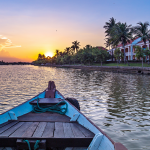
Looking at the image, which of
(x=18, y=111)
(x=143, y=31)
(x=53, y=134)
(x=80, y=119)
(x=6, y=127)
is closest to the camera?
(x=53, y=134)

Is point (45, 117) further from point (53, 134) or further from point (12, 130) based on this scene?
point (53, 134)

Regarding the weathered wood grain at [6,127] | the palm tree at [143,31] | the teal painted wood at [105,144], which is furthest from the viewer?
the palm tree at [143,31]

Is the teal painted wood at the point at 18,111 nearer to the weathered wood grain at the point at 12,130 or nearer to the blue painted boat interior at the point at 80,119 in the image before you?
the blue painted boat interior at the point at 80,119

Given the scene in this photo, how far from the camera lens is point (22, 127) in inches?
159

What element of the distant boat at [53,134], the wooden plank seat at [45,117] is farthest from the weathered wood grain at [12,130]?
the wooden plank seat at [45,117]

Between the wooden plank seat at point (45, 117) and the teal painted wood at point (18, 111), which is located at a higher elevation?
the teal painted wood at point (18, 111)

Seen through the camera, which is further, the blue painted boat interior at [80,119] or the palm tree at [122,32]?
the palm tree at [122,32]

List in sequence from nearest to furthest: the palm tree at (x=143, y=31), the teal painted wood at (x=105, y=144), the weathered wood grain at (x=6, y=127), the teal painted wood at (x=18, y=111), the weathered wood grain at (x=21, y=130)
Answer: the teal painted wood at (x=105, y=144) < the weathered wood grain at (x=21, y=130) < the weathered wood grain at (x=6, y=127) < the teal painted wood at (x=18, y=111) < the palm tree at (x=143, y=31)

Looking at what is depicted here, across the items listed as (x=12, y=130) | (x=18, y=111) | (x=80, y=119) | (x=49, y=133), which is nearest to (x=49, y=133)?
(x=49, y=133)

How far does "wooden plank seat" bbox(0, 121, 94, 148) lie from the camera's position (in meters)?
3.29

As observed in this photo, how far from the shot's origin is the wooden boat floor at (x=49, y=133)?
329cm

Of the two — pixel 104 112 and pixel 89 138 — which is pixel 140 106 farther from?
pixel 89 138

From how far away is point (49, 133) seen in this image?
3648mm

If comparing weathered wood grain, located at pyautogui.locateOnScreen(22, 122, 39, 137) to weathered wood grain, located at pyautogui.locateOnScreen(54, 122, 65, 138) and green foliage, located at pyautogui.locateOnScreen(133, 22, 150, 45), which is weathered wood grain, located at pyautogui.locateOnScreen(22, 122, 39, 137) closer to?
weathered wood grain, located at pyautogui.locateOnScreen(54, 122, 65, 138)
